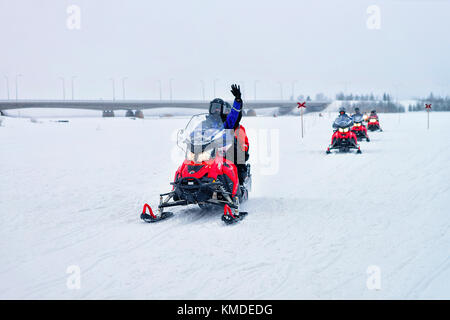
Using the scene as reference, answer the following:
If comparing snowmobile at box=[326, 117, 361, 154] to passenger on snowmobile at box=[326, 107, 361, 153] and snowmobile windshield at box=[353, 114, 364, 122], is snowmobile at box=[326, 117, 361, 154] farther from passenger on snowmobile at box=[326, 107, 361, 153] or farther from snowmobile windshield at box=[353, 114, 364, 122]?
snowmobile windshield at box=[353, 114, 364, 122]

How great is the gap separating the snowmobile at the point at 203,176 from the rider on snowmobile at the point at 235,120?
0.36 metres

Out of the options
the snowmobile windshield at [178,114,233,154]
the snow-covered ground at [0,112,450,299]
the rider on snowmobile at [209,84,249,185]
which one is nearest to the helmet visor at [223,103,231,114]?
the rider on snowmobile at [209,84,249,185]

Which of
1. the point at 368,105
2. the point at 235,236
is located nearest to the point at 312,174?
the point at 235,236

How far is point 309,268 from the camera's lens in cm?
481

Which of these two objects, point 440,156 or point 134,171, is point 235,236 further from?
point 440,156

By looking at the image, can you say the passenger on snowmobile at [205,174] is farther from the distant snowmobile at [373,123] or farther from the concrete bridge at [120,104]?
the concrete bridge at [120,104]

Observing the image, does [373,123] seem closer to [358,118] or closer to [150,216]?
[358,118]

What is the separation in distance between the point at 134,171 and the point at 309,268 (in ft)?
29.0

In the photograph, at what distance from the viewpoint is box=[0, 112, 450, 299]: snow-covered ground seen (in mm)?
4375

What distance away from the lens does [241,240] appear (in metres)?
5.91

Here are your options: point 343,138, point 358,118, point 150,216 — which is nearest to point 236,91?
point 150,216

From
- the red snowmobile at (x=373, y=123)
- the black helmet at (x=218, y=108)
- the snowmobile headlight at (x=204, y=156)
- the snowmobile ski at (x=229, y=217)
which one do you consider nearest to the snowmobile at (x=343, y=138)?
the black helmet at (x=218, y=108)

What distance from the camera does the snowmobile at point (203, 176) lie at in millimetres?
7020
